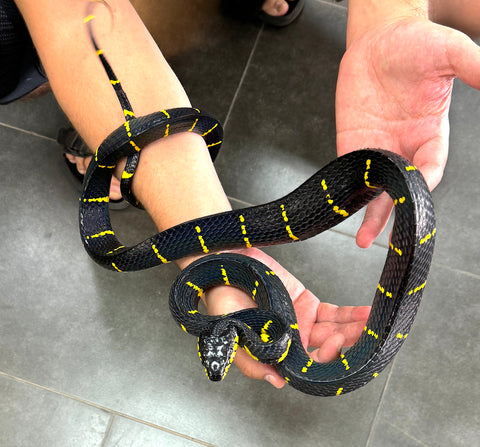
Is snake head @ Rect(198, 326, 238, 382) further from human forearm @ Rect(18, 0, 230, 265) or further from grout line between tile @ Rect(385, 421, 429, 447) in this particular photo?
grout line between tile @ Rect(385, 421, 429, 447)

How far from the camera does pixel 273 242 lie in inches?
63.6

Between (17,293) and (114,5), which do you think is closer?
(114,5)

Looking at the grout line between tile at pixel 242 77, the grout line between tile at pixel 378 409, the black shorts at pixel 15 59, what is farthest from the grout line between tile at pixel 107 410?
the grout line between tile at pixel 242 77

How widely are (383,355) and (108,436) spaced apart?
4.75ft

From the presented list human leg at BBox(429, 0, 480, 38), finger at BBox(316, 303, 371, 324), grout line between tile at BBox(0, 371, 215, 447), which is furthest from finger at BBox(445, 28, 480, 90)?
grout line between tile at BBox(0, 371, 215, 447)

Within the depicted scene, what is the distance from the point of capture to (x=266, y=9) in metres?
2.55

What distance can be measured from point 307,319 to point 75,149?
141 centimetres

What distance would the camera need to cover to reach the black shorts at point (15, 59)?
163cm

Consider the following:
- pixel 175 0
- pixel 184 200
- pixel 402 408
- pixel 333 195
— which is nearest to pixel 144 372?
pixel 184 200

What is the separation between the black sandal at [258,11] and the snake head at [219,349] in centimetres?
177

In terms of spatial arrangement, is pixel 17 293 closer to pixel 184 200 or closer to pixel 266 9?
pixel 184 200

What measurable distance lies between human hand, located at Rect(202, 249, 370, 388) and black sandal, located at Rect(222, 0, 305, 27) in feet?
4.74

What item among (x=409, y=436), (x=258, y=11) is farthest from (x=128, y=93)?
(x=409, y=436)

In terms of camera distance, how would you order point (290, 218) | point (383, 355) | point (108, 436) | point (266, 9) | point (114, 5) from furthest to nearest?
point (266, 9) < point (108, 436) < point (114, 5) < point (290, 218) < point (383, 355)
